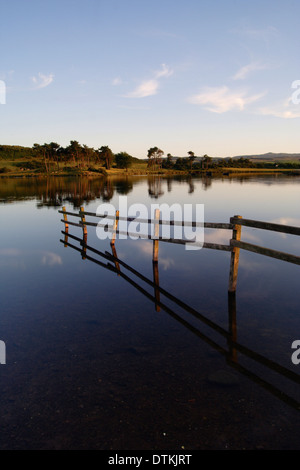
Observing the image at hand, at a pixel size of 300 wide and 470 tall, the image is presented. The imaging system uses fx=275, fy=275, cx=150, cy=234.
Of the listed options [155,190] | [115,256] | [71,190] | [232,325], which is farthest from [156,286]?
Result: [71,190]

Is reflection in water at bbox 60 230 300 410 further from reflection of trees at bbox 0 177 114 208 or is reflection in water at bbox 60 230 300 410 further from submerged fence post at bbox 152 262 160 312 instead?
reflection of trees at bbox 0 177 114 208

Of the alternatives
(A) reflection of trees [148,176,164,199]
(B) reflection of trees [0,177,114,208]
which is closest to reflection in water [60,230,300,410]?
(B) reflection of trees [0,177,114,208]

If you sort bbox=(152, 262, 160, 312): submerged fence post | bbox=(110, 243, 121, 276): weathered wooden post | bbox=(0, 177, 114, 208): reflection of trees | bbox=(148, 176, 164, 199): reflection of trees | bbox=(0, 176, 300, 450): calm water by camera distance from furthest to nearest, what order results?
bbox=(148, 176, 164, 199): reflection of trees
bbox=(0, 177, 114, 208): reflection of trees
bbox=(110, 243, 121, 276): weathered wooden post
bbox=(152, 262, 160, 312): submerged fence post
bbox=(0, 176, 300, 450): calm water

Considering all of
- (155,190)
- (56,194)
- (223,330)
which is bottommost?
(223,330)

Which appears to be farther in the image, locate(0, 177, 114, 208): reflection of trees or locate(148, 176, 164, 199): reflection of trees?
locate(148, 176, 164, 199): reflection of trees

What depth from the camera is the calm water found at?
414cm

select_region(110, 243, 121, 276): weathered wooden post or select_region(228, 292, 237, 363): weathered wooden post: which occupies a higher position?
select_region(110, 243, 121, 276): weathered wooden post

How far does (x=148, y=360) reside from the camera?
5863 mm

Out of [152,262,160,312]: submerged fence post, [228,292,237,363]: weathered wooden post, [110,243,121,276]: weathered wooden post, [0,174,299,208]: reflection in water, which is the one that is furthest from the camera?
[0,174,299,208]: reflection in water

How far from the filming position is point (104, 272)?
12016mm

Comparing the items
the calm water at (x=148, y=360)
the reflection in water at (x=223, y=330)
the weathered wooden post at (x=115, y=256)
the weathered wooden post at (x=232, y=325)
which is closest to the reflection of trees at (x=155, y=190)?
the weathered wooden post at (x=115, y=256)

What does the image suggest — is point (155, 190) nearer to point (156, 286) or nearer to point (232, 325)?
point (156, 286)
